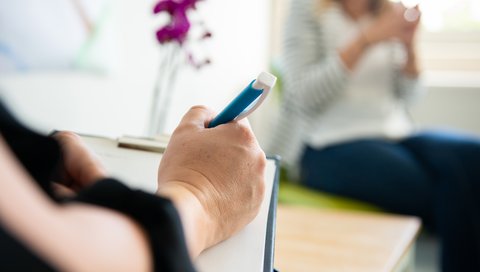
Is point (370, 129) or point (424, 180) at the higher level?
point (370, 129)

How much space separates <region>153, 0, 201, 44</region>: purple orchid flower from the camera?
675 mm

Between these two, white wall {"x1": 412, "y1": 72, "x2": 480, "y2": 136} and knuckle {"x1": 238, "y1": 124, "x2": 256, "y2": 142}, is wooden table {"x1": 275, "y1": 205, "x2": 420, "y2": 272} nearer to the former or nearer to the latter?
knuckle {"x1": 238, "y1": 124, "x2": 256, "y2": 142}

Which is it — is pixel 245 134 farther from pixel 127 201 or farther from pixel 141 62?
pixel 141 62

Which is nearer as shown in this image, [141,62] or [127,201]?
[127,201]

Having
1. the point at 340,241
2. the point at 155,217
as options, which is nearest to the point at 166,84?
the point at 340,241

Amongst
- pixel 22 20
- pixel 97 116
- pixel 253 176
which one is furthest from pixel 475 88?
pixel 253 176

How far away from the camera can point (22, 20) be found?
2.34ft

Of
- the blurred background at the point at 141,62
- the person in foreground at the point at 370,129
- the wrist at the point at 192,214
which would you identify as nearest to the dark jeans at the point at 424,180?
the person in foreground at the point at 370,129

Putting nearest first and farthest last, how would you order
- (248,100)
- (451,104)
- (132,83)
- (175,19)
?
(248,100), (175,19), (132,83), (451,104)

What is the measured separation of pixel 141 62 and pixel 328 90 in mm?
432

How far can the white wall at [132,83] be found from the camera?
71 cm

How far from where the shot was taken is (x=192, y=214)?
33 cm

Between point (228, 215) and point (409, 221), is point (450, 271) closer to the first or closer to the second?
point (409, 221)

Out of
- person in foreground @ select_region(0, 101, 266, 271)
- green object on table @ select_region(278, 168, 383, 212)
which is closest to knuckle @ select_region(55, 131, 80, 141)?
person in foreground @ select_region(0, 101, 266, 271)
